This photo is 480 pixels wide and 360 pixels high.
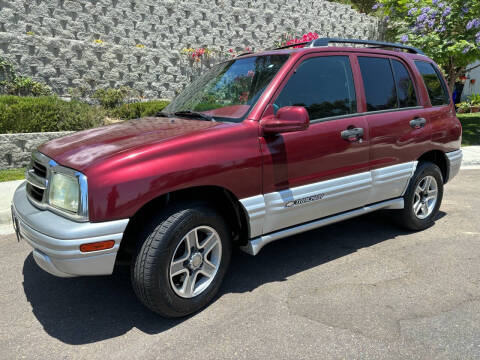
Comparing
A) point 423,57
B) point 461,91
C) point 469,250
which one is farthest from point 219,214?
point 461,91

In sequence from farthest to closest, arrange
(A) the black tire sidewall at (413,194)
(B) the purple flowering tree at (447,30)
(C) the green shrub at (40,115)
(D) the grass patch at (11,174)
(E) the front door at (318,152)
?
(B) the purple flowering tree at (447,30) → (C) the green shrub at (40,115) → (D) the grass patch at (11,174) → (A) the black tire sidewall at (413,194) → (E) the front door at (318,152)

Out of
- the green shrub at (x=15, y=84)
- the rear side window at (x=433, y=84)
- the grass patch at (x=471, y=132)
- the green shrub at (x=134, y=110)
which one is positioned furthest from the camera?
the grass patch at (x=471, y=132)

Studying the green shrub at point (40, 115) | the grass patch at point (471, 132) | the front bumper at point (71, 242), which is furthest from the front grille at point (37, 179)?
the grass patch at point (471, 132)

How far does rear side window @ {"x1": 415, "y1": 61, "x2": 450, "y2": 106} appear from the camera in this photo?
15.2 ft

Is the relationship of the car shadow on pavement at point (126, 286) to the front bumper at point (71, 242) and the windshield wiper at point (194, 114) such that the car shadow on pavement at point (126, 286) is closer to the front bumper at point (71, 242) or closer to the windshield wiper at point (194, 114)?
the front bumper at point (71, 242)

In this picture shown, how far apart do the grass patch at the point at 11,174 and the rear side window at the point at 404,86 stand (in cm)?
598

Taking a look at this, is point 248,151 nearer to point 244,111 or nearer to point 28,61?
point 244,111

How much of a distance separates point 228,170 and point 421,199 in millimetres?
2849

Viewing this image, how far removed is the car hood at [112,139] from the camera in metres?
2.76

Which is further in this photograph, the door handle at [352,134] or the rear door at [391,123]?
the rear door at [391,123]

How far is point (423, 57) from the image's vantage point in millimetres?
4773

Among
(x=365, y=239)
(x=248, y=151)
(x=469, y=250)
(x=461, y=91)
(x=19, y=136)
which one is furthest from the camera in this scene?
(x=461, y=91)

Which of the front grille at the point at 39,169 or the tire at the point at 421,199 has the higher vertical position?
the front grille at the point at 39,169

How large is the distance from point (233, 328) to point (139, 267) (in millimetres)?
797
